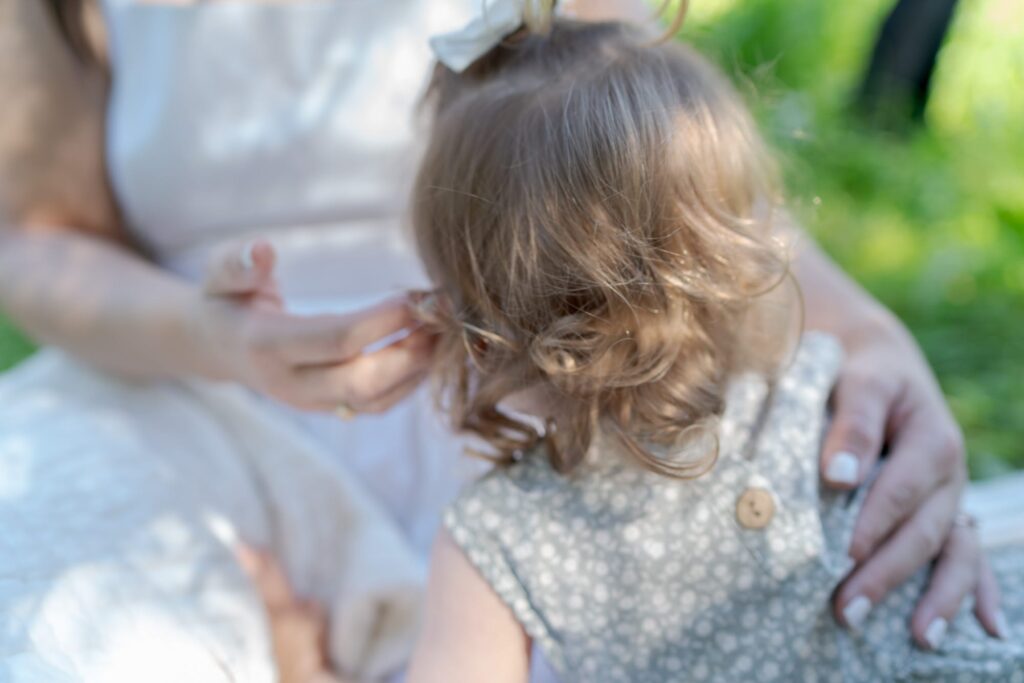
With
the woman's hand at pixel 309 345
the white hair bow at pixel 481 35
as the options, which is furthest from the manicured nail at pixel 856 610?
the white hair bow at pixel 481 35

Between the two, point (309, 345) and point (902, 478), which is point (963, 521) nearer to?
point (902, 478)

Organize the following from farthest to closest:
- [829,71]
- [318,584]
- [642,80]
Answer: [829,71]
[318,584]
[642,80]

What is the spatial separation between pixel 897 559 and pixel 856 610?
0.08 m

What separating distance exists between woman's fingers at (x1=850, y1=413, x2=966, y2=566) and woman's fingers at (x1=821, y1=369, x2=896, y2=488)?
3cm

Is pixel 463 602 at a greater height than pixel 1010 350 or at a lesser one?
greater

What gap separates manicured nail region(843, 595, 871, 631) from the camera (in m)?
1.01

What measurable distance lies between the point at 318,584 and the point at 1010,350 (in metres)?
1.88

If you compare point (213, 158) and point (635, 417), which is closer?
point (635, 417)

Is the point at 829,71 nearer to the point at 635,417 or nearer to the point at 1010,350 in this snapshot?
the point at 1010,350

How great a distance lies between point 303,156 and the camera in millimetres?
1525

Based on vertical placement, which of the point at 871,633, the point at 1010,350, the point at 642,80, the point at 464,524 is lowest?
the point at 1010,350

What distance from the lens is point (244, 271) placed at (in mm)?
1079

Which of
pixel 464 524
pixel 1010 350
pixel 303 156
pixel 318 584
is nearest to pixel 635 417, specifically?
pixel 464 524

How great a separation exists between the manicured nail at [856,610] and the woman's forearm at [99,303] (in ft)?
2.58
